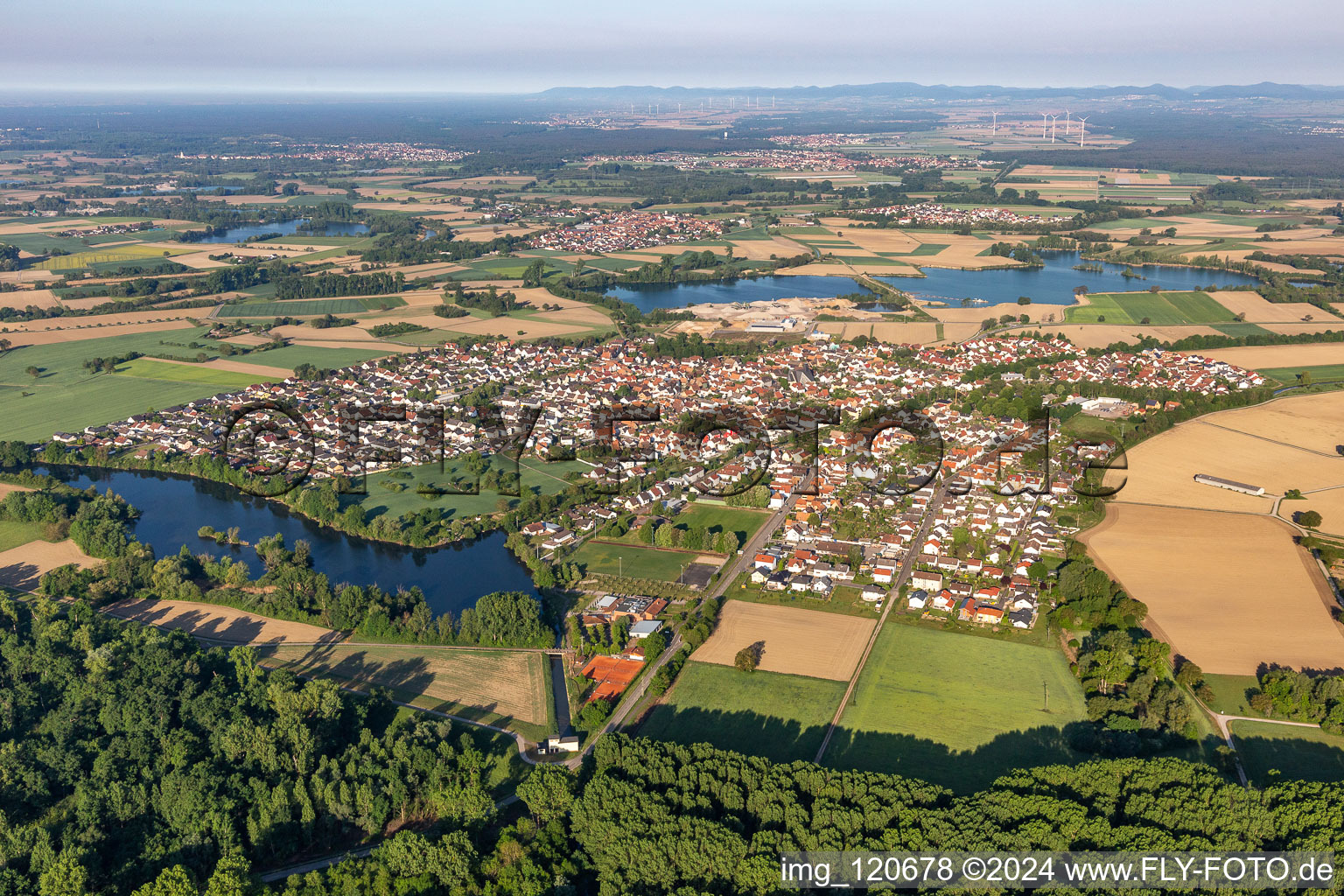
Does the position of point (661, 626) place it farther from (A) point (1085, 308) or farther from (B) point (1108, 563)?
(A) point (1085, 308)

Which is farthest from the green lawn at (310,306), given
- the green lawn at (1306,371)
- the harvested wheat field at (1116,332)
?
the green lawn at (1306,371)

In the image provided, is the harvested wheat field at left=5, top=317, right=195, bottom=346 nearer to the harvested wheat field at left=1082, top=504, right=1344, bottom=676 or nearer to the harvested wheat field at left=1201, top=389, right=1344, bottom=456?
the harvested wheat field at left=1082, top=504, right=1344, bottom=676

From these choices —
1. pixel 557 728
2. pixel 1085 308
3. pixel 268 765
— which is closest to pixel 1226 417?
pixel 1085 308

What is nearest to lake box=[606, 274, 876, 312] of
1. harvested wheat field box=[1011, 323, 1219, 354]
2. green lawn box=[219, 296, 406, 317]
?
harvested wheat field box=[1011, 323, 1219, 354]

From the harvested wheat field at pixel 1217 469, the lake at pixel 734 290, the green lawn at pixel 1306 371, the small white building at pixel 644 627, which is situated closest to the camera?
the small white building at pixel 644 627

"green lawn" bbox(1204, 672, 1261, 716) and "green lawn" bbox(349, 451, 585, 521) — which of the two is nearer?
"green lawn" bbox(1204, 672, 1261, 716)

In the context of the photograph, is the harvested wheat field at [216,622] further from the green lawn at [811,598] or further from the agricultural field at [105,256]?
the agricultural field at [105,256]
